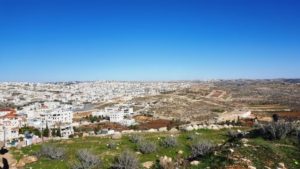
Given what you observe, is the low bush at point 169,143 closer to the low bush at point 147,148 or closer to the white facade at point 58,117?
the low bush at point 147,148

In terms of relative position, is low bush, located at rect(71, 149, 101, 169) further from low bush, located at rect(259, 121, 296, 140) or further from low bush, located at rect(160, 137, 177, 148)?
low bush, located at rect(259, 121, 296, 140)

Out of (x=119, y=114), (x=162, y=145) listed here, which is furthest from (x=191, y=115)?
(x=162, y=145)

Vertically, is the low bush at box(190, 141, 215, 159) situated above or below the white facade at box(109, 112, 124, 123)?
above

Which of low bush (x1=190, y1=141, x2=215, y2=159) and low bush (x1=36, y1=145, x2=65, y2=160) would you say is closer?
low bush (x1=190, y1=141, x2=215, y2=159)

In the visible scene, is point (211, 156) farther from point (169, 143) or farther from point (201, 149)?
point (169, 143)

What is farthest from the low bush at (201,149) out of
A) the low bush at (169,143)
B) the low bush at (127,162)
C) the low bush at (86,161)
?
the low bush at (86,161)

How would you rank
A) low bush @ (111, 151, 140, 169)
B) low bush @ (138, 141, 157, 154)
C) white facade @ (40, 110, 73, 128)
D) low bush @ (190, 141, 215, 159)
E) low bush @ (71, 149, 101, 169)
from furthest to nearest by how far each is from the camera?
white facade @ (40, 110, 73, 128)
low bush @ (138, 141, 157, 154)
low bush @ (190, 141, 215, 159)
low bush @ (71, 149, 101, 169)
low bush @ (111, 151, 140, 169)

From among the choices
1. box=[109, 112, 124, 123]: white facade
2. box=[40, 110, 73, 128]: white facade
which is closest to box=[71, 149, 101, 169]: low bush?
box=[109, 112, 124, 123]: white facade
